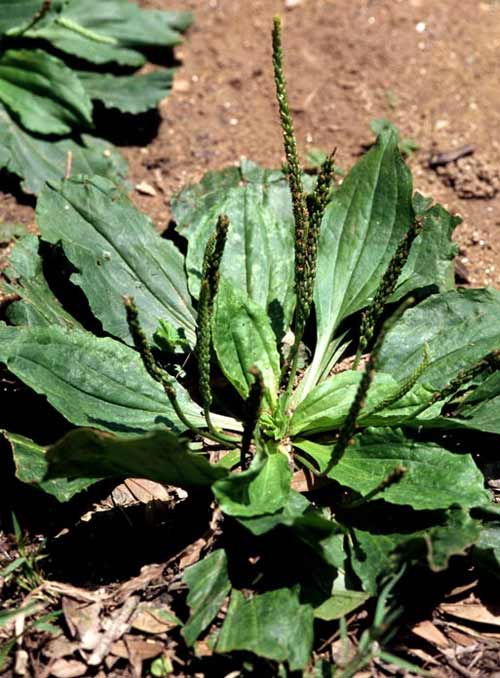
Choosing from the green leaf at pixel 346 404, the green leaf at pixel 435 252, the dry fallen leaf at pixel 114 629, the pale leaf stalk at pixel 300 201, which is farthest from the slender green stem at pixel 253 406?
the green leaf at pixel 435 252

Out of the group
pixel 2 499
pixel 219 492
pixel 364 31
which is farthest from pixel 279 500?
pixel 364 31

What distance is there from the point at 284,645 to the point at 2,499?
1.29m

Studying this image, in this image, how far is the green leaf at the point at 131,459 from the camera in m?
2.71

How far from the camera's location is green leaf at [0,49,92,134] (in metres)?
4.69

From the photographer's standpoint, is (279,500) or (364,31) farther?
(364,31)

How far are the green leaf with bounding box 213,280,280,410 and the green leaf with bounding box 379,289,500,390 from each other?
1.65ft

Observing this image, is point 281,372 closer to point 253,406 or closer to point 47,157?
point 253,406

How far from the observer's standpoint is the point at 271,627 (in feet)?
9.57

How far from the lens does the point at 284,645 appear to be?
286 centimetres

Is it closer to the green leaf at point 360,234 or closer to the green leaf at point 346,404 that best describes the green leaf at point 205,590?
the green leaf at point 346,404

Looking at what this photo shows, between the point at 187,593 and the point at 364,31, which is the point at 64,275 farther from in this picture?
the point at 364,31

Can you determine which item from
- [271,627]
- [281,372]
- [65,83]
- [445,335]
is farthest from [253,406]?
[65,83]

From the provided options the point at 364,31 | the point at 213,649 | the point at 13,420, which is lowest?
the point at 213,649

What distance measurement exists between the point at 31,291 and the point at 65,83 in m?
1.43
